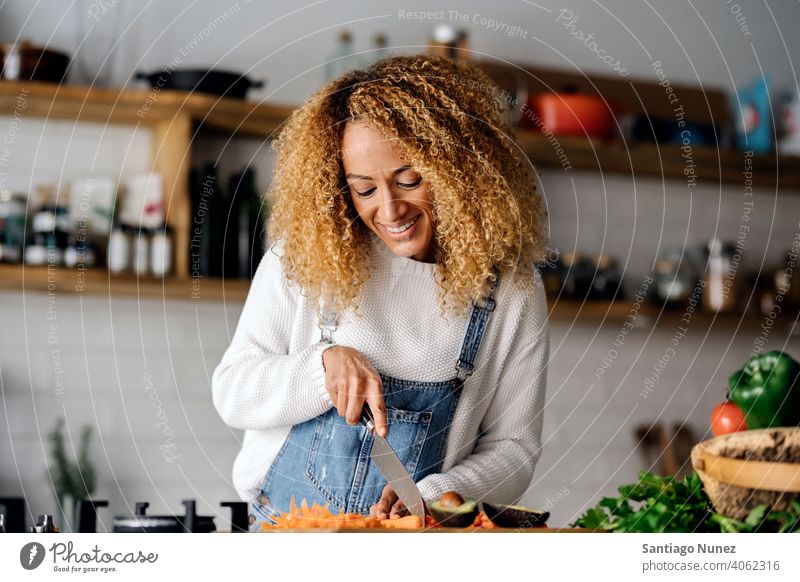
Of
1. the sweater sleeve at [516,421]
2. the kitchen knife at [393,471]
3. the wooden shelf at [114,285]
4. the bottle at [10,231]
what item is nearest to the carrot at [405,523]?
the kitchen knife at [393,471]

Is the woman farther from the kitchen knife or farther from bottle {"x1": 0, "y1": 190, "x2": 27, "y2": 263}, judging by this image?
bottle {"x1": 0, "y1": 190, "x2": 27, "y2": 263}

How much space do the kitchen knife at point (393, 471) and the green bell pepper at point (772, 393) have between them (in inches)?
10.2

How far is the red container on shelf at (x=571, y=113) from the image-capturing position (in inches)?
58.9

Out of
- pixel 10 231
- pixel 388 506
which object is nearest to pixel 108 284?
pixel 10 231

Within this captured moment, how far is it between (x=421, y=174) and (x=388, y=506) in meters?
0.26

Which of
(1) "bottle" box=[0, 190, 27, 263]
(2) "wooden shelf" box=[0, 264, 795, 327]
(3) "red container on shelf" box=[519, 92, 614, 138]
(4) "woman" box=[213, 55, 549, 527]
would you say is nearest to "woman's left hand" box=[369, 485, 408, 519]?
(4) "woman" box=[213, 55, 549, 527]

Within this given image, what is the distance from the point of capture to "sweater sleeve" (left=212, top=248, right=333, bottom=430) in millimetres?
737

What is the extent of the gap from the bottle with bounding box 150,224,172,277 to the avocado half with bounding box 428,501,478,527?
73cm

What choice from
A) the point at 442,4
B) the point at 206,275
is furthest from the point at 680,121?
the point at 206,275

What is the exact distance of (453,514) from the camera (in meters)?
0.68

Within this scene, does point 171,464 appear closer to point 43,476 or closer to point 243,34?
point 43,476

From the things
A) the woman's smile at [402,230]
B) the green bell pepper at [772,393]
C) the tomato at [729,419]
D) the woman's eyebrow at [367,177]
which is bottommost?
the tomato at [729,419]

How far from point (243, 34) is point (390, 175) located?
0.72 meters

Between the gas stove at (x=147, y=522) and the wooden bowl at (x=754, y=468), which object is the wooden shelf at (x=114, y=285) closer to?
the gas stove at (x=147, y=522)
